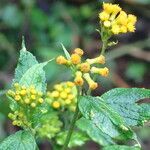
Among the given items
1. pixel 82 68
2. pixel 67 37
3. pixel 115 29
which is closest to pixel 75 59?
pixel 82 68

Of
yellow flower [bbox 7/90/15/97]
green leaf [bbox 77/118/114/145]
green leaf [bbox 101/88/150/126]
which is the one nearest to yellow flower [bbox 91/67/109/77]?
green leaf [bbox 101/88/150/126]

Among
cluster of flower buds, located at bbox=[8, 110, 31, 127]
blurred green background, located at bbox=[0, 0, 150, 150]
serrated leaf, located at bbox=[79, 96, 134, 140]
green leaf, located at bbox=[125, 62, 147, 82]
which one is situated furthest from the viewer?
green leaf, located at bbox=[125, 62, 147, 82]

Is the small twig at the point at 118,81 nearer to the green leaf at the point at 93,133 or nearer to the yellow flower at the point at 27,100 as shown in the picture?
the green leaf at the point at 93,133

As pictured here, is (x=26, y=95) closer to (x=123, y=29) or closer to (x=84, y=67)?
(x=84, y=67)

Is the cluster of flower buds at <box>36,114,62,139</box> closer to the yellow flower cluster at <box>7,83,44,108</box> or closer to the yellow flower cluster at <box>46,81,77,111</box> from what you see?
the yellow flower cluster at <box>46,81,77,111</box>


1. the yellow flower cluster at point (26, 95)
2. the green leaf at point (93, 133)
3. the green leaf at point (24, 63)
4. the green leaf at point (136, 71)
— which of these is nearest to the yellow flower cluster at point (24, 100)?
the yellow flower cluster at point (26, 95)

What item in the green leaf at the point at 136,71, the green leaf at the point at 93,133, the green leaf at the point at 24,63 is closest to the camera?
the green leaf at the point at 24,63
